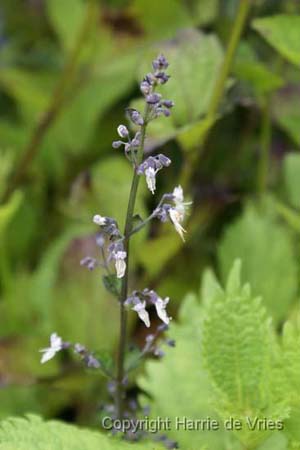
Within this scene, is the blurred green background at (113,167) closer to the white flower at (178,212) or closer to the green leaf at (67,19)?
the green leaf at (67,19)

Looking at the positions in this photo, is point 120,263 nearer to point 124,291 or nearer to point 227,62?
point 124,291

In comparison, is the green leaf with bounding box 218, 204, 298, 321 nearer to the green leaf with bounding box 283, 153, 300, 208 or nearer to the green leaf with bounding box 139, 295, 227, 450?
the green leaf with bounding box 283, 153, 300, 208

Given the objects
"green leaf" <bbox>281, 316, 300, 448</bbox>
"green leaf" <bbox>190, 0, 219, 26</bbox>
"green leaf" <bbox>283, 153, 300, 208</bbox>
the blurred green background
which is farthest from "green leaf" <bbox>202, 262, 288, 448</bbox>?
"green leaf" <bbox>190, 0, 219, 26</bbox>

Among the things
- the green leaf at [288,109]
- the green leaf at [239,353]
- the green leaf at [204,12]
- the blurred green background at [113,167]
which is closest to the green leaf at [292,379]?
the green leaf at [239,353]

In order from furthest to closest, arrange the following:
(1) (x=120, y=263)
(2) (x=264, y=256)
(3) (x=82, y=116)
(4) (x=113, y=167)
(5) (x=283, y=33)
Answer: (3) (x=82, y=116) < (4) (x=113, y=167) < (2) (x=264, y=256) < (5) (x=283, y=33) < (1) (x=120, y=263)

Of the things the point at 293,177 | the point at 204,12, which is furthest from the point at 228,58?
the point at 204,12
